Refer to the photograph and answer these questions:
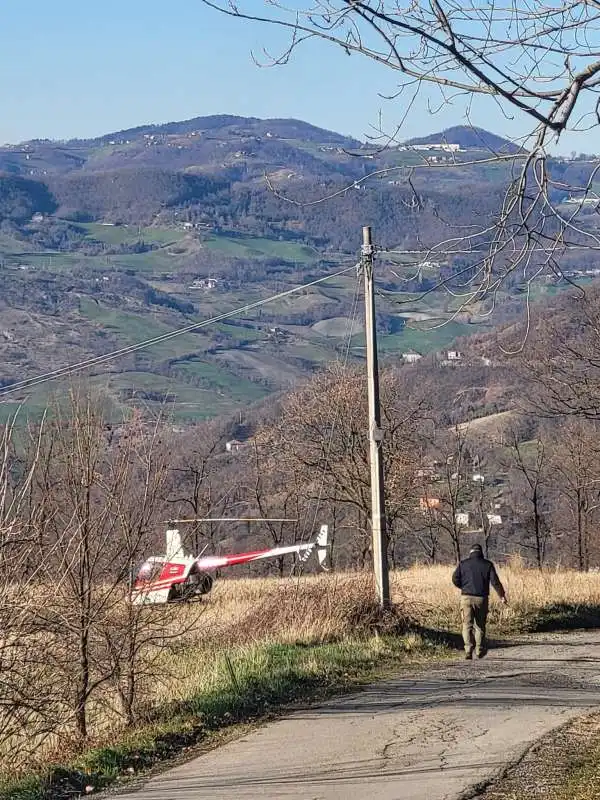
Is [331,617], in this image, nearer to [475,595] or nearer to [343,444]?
[475,595]

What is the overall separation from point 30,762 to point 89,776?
1.33 m

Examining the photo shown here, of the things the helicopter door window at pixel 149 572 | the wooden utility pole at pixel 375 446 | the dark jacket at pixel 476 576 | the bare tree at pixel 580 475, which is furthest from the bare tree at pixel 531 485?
the helicopter door window at pixel 149 572

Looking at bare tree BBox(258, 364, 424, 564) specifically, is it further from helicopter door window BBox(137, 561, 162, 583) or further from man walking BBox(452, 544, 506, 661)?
helicopter door window BBox(137, 561, 162, 583)

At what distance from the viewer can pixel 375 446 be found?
17281mm

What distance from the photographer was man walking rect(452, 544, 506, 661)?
1482cm

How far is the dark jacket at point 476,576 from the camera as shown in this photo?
15.0m

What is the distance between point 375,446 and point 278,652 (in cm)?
438

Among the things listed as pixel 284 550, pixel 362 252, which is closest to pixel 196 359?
pixel 284 550

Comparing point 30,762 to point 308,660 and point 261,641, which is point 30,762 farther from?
point 261,641

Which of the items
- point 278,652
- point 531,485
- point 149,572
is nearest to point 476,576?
point 278,652

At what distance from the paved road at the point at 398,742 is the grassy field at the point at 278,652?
56cm

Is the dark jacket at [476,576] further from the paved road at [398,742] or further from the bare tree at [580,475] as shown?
the bare tree at [580,475]

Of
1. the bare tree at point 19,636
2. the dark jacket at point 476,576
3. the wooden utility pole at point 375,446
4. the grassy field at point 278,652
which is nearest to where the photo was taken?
the bare tree at point 19,636

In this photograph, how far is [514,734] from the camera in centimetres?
953
